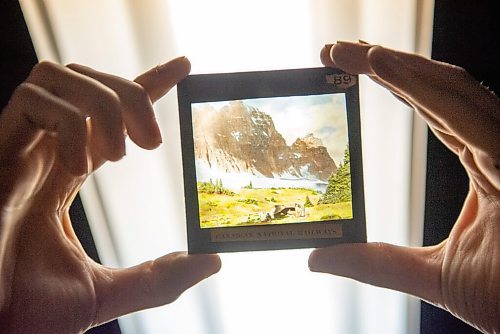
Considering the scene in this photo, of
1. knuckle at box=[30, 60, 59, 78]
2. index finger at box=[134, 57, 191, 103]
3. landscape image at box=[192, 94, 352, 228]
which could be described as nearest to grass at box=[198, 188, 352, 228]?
landscape image at box=[192, 94, 352, 228]

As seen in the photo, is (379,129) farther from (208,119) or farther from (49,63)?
(49,63)

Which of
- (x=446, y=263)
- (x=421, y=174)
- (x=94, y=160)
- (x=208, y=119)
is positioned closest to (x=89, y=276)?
(x=94, y=160)

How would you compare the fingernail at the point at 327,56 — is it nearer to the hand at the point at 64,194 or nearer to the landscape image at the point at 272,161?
the landscape image at the point at 272,161

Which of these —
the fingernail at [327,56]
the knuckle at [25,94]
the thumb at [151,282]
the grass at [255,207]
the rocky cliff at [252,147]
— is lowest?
the thumb at [151,282]

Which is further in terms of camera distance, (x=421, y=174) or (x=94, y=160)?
(x=421, y=174)

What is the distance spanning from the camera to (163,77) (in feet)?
2.55

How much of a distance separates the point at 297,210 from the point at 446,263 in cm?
22

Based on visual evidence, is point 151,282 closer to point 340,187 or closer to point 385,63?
point 340,187

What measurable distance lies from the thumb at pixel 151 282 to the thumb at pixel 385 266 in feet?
0.51

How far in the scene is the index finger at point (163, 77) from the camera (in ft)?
2.54

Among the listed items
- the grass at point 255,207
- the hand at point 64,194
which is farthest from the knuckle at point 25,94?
the grass at point 255,207

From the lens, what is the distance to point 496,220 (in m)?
0.77

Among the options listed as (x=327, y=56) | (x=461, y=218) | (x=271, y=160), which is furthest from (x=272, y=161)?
(x=461, y=218)

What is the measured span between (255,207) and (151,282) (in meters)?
0.18
